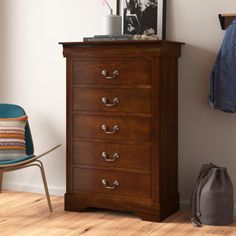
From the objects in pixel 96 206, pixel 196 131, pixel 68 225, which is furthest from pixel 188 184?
pixel 68 225

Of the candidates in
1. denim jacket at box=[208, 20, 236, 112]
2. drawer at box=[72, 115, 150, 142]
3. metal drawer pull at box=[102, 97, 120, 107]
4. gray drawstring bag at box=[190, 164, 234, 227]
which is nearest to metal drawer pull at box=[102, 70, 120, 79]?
metal drawer pull at box=[102, 97, 120, 107]

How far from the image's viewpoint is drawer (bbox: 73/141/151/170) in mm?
3588

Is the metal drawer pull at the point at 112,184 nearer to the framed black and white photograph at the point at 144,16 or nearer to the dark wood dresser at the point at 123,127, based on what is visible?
the dark wood dresser at the point at 123,127

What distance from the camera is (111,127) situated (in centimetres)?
366

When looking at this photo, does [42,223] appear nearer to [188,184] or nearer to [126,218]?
[126,218]

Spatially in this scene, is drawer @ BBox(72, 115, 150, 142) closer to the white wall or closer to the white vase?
the white wall

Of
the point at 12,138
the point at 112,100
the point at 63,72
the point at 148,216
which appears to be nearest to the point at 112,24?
the point at 112,100

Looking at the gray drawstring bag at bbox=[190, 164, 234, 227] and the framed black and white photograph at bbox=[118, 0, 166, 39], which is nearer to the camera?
the gray drawstring bag at bbox=[190, 164, 234, 227]

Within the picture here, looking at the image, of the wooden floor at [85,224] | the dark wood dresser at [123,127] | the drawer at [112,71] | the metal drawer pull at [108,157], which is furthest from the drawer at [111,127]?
the wooden floor at [85,224]

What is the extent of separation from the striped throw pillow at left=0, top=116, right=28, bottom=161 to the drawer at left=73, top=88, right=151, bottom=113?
0.44 metres

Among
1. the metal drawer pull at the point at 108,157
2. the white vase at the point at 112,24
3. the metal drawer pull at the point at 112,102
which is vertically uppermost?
the white vase at the point at 112,24

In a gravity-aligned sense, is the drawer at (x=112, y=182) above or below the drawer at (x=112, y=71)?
below

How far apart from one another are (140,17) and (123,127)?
2.64ft

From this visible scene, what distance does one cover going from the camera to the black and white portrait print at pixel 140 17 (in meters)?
3.88
